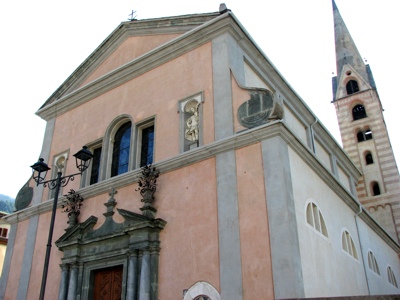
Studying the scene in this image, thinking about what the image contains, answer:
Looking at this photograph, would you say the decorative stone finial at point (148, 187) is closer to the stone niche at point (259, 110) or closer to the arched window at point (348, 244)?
the stone niche at point (259, 110)

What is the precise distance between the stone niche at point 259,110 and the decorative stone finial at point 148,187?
2760 mm

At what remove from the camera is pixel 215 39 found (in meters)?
12.5

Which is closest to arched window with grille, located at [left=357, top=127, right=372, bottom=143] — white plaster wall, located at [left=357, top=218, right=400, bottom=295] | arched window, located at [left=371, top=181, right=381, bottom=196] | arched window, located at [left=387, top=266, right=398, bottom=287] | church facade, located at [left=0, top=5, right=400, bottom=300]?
arched window, located at [left=371, top=181, right=381, bottom=196]

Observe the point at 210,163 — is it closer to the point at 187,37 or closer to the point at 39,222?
the point at 187,37

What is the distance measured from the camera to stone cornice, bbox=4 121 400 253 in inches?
391

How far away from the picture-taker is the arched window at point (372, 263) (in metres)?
15.6

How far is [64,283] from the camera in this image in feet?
38.9

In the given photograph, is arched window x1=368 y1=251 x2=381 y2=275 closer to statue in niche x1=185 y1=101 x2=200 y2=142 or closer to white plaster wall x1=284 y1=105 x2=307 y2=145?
white plaster wall x1=284 y1=105 x2=307 y2=145

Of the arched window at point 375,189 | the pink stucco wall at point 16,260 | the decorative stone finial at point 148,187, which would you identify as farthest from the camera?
the arched window at point 375,189

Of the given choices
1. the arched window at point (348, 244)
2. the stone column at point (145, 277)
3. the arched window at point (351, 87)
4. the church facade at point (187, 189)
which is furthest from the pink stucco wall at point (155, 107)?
the arched window at point (351, 87)

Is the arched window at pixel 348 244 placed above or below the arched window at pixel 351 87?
below

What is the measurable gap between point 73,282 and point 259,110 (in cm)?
679

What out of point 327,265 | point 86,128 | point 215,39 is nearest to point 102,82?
point 86,128

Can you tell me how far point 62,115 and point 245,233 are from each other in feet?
32.6
